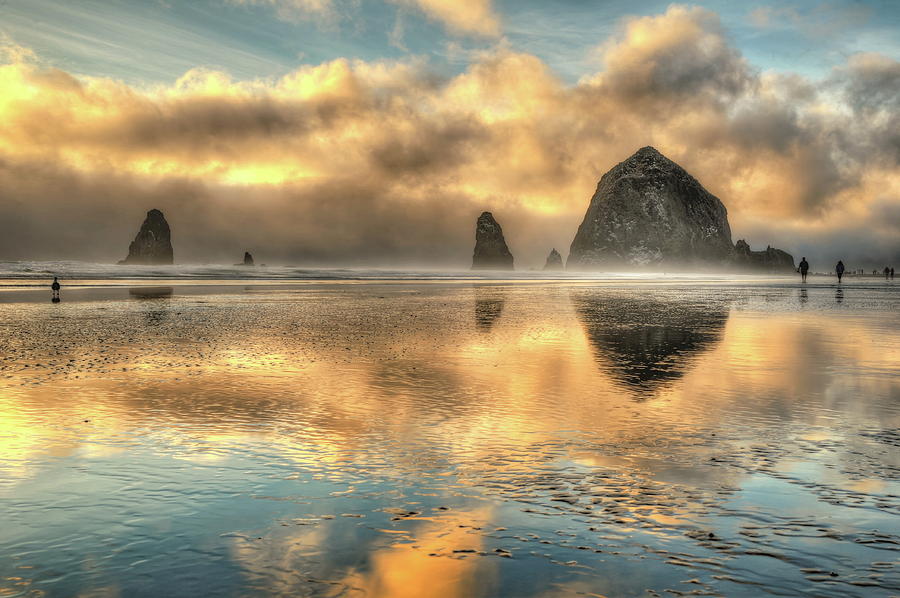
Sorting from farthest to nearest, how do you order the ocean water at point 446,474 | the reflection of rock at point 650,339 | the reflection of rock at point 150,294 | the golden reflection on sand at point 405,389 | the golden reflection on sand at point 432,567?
the reflection of rock at point 150,294 < the reflection of rock at point 650,339 < the golden reflection on sand at point 405,389 < the ocean water at point 446,474 < the golden reflection on sand at point 432,567

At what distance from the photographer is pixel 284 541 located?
546cm

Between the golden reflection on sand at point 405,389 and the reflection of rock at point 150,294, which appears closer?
the golden reflection on sand at point 405,389

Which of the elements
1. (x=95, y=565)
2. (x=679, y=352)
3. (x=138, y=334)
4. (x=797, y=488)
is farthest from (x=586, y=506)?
(x=138, y=334)

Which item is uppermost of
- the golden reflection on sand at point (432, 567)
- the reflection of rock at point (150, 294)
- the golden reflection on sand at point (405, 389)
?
the reflection of rock at point (150, 294)

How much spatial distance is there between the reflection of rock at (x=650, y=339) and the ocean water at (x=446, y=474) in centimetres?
20

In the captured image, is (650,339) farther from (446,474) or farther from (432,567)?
(432,567)

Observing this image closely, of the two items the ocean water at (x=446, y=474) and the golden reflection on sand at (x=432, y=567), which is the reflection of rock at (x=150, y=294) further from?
the golden reflection on sand at (x=432, y=567)

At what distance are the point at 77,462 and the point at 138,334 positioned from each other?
1438cm

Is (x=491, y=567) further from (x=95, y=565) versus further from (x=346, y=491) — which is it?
(x=95, y=565)

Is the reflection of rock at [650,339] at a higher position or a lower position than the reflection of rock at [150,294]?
lower

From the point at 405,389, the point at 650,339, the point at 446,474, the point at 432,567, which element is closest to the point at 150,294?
the point at 650,339

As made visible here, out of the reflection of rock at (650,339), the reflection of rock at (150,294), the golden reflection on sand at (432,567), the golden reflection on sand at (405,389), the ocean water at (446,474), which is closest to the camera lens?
the golden reflection on sand at (432,567)

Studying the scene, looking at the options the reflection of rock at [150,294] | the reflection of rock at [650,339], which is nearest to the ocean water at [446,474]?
the reflection of rock at [650,339]

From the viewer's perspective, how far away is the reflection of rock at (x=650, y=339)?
580 inches
